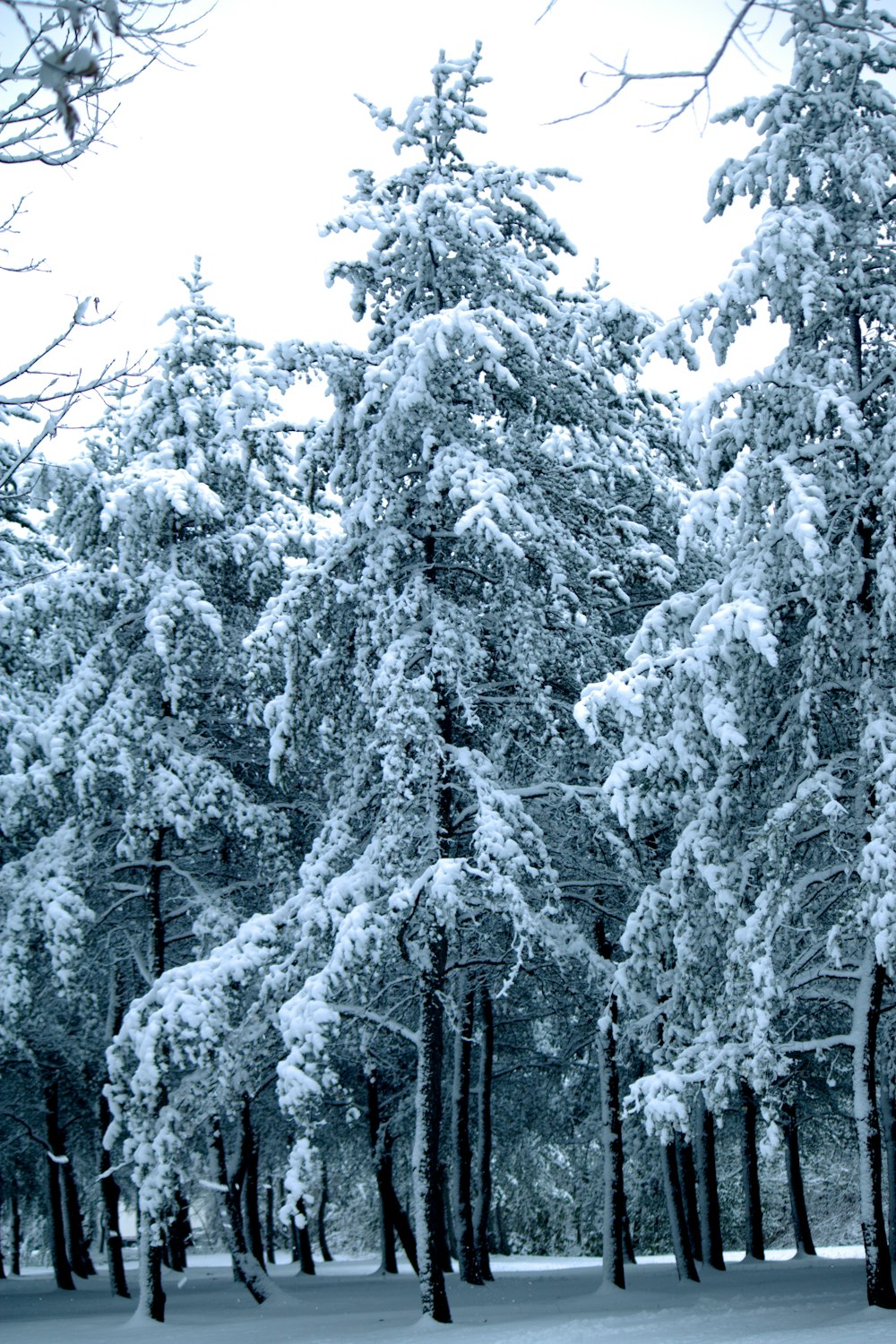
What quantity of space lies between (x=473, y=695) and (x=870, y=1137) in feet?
18.7

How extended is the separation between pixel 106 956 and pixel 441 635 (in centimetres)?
811

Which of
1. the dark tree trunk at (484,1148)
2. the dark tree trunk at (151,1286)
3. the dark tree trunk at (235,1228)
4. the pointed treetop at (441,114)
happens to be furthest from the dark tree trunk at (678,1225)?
the pointed treetop at (441,114)

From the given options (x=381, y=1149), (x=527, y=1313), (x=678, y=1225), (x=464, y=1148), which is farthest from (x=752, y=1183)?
(x=527, y=1313)

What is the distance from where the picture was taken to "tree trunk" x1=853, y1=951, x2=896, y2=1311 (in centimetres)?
1083

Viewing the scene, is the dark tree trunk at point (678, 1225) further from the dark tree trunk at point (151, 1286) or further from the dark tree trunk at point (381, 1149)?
the dark tree trunk at point (151, 1286)

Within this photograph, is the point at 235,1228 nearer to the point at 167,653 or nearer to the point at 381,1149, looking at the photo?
the point at 381,1149

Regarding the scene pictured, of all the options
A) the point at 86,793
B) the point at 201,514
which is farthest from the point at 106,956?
the point at 201,514

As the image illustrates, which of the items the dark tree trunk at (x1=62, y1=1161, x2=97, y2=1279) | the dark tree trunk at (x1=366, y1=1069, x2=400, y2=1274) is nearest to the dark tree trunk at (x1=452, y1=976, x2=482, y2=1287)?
the dark tree trunk at (x1=366, y1=1069, x2=400, y2=1274)

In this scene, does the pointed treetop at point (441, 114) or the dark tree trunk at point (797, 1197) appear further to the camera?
the dark tree trunk at point (797, 1197)

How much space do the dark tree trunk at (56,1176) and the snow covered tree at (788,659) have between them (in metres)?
12.5

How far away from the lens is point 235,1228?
16078mm

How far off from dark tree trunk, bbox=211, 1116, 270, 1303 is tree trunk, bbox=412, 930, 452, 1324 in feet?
9.57

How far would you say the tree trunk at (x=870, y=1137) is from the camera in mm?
10828

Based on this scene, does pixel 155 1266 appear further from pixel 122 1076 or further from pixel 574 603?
pixel 574 603
